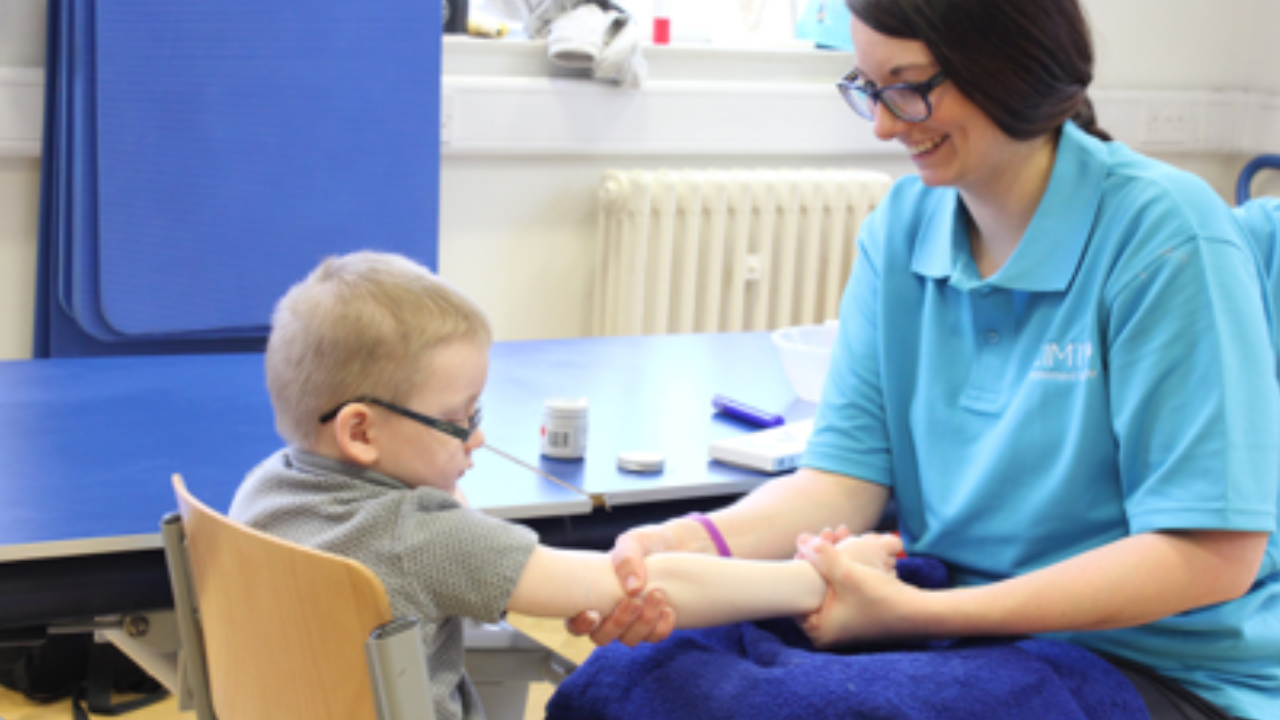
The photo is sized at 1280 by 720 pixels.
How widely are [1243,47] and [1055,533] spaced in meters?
3.54

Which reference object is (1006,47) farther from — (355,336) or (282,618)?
(282,618)

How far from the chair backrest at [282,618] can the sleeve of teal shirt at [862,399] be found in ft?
2.32

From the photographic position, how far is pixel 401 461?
3.83 ft

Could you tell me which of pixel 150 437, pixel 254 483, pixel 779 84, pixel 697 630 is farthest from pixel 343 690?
pixel 779 84

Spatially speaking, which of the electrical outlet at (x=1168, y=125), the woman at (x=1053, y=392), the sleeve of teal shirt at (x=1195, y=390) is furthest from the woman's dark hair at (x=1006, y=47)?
the electrical outlet at (x=1168, y=125)

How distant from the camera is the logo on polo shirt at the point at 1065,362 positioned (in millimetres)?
1255

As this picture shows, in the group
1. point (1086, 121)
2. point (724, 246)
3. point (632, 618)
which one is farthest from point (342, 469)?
point (724, 246)

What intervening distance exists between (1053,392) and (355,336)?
677 millimetres

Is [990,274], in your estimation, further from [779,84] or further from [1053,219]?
[779,84]

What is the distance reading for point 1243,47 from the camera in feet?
13.9

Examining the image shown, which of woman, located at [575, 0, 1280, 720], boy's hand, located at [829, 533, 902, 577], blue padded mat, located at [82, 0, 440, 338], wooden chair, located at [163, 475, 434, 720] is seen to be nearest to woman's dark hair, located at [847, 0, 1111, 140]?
woman, located at [575, 0, 1280, 720]

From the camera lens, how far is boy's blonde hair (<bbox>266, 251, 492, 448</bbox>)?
1138 millimetres

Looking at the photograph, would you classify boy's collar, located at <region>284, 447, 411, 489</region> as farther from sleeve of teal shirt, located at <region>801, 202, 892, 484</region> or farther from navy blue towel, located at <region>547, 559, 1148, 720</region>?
sleeve of teal shirt, located at <region>801, 202, 892, 484</region>

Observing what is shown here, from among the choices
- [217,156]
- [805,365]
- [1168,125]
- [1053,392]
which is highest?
[1168,125]
